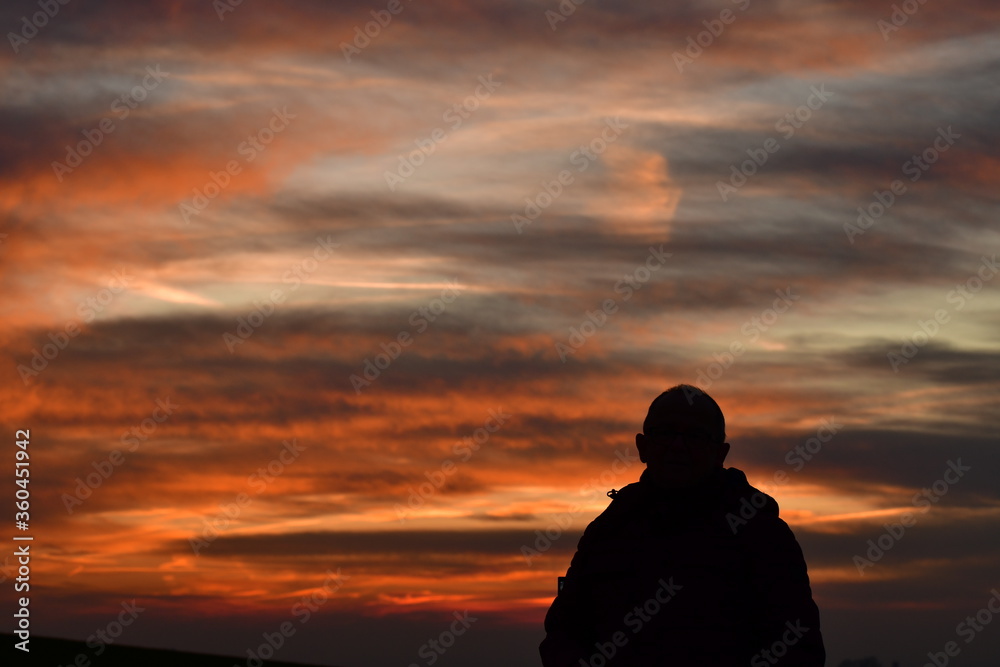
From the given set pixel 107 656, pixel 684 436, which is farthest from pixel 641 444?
pixel 107 656

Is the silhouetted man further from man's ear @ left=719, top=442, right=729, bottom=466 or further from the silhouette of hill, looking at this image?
the silhouette of hill

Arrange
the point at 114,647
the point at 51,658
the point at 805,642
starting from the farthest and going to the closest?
the point at 114,647 < the point at 51,658 < the point at 805,642

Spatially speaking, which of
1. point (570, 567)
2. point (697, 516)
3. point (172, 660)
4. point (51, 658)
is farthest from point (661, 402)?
point (172, 660)

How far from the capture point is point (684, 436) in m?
5.44

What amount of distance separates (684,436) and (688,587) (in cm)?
71

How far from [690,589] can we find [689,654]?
30cm

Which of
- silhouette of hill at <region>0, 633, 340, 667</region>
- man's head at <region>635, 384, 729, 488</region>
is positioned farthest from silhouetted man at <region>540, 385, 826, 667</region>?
silhouette of hill at <region>0, 633, 340, 667</region>

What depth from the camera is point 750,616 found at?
17.5ft

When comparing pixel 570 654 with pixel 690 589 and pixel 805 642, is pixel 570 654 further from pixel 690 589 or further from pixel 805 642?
pixel 805 642

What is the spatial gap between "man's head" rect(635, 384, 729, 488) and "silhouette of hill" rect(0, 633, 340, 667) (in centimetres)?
1774

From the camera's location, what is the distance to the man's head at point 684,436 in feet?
17.8

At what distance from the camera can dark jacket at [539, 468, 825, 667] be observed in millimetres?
5238

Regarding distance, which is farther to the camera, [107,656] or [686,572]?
[107,656]

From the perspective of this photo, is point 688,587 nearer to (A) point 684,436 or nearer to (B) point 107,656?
(A) point 684,436
